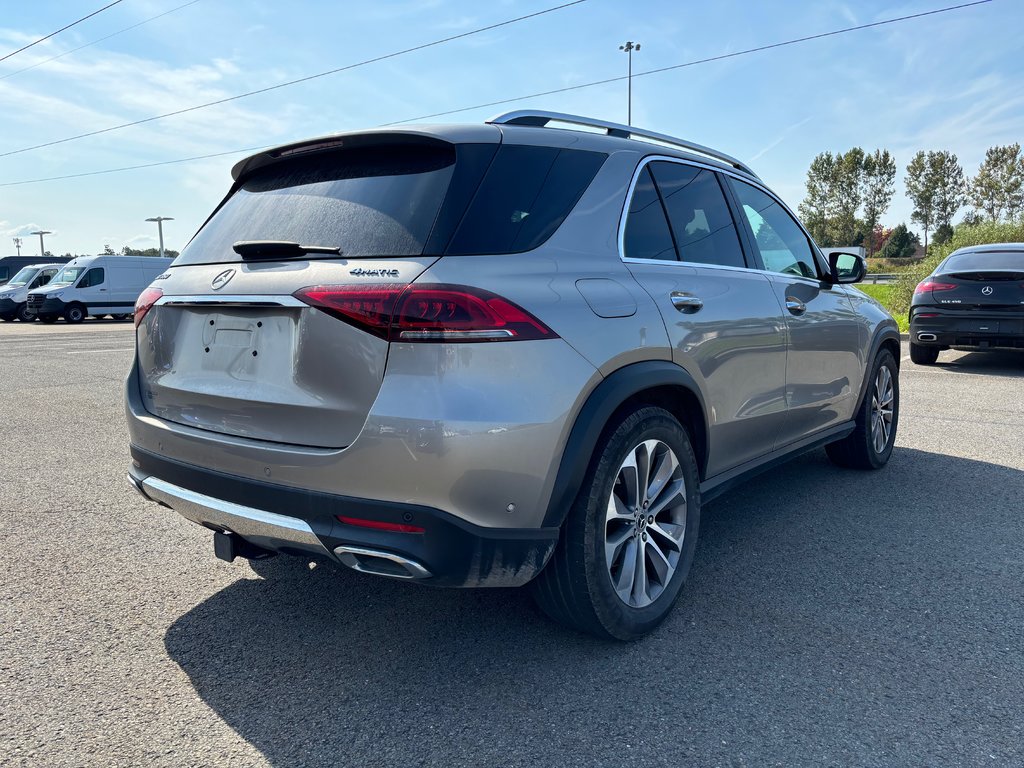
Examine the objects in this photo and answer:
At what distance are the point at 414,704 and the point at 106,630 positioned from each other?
1278mm

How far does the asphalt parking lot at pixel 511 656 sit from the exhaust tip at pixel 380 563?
1.45ft

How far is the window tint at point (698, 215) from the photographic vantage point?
3338 mm

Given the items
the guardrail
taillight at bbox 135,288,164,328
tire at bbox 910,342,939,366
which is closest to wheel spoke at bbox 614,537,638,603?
taillight at bbox 135,288,164,328

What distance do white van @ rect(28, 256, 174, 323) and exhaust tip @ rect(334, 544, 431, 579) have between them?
26.9 meters

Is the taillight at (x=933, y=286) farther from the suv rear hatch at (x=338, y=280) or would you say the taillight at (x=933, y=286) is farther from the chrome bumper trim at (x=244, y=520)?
the chrome bumper trim at (x=244, y=520)

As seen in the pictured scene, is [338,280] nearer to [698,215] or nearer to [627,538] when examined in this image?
[627,538]

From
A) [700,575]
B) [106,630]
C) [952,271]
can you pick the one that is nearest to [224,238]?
[106,630]

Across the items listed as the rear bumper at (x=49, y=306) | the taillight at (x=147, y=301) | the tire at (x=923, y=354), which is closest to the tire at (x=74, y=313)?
the rear bumper at (x=49, y=306)

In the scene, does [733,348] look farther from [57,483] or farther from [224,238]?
[57,483]

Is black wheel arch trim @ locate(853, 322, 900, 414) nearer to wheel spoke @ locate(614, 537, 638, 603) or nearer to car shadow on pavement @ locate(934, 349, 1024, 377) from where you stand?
wheel spoke @ locate(614, 537, 638, 603)

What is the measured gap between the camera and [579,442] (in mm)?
2479

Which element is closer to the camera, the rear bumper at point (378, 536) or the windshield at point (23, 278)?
the rear bumper at point (378, 536)

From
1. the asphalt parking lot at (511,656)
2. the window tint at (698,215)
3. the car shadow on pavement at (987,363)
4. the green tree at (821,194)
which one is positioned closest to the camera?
the asphalt parking lot at (511,656)

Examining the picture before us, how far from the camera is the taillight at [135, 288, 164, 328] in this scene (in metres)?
2.97
